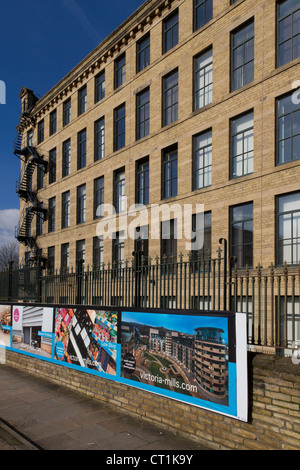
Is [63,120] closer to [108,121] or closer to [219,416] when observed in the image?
[108,121]

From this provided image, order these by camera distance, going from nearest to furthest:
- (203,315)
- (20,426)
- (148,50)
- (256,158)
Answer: (203,315)
(20,426)
(256,158)
(148,50)

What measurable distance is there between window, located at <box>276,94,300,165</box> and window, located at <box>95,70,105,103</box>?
1398 centimetres

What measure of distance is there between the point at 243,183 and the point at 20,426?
1185cm

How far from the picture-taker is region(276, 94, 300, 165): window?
14703 mm

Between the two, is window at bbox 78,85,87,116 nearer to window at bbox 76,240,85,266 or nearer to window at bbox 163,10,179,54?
window at bbox 163,10,179,54

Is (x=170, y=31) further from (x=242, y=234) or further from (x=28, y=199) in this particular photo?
(x=28, y=199)

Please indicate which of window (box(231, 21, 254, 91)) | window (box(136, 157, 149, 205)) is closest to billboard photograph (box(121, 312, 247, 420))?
window (box(231, 21, 254, 91))

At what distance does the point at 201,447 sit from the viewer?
683cm

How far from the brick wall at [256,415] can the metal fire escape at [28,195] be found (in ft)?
82.1

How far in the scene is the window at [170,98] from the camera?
20.3m

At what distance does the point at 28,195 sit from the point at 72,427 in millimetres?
27556

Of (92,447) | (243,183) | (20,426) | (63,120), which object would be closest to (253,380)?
(92,447)

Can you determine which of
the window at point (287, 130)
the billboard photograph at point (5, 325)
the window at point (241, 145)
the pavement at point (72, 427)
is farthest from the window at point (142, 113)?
the pavement at point (72, 427)

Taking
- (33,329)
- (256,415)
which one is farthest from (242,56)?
Answer: (256,415)
